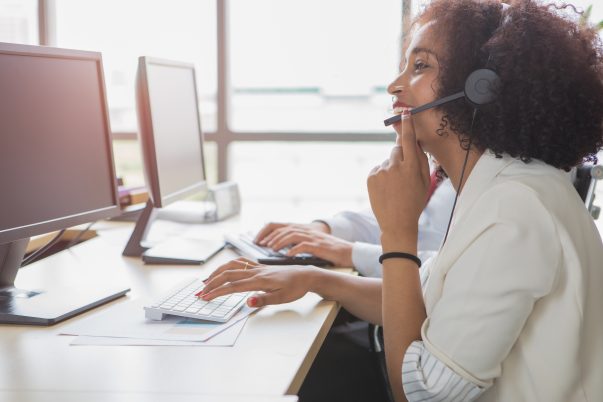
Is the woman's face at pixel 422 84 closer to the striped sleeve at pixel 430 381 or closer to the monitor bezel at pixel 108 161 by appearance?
the striped sleeve at pixel 430 381

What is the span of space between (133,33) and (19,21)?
1.83ft

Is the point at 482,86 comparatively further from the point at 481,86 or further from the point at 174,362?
the point at 174,362

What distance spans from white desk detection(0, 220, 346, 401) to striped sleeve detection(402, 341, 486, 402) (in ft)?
0.50

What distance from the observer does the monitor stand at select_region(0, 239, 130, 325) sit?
112 centimetres

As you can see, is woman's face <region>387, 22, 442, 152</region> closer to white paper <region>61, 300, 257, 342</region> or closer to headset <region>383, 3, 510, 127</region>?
headset <region>383, 3, 510, 127</region>

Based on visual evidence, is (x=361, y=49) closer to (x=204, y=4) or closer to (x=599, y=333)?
(x=204, y=4)

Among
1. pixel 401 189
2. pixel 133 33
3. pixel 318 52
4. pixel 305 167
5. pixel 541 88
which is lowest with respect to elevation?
pixel 305 167

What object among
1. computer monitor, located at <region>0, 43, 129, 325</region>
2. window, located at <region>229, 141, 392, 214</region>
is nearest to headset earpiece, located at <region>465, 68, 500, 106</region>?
computer monitor, located at <region>0, 43, 129, 325</region>

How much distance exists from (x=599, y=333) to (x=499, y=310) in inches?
7.5

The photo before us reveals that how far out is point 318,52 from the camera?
123 inches

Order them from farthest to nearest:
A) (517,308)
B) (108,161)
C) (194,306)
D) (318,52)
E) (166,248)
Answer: (318,52) → (166,248) → (108,161) → (194,306) → (517,308)

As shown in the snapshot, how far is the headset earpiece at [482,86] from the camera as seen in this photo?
39.9 inches

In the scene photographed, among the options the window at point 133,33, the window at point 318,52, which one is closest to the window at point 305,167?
the window at point 318,52

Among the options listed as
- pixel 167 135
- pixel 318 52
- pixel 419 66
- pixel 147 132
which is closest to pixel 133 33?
pixel 318 52
